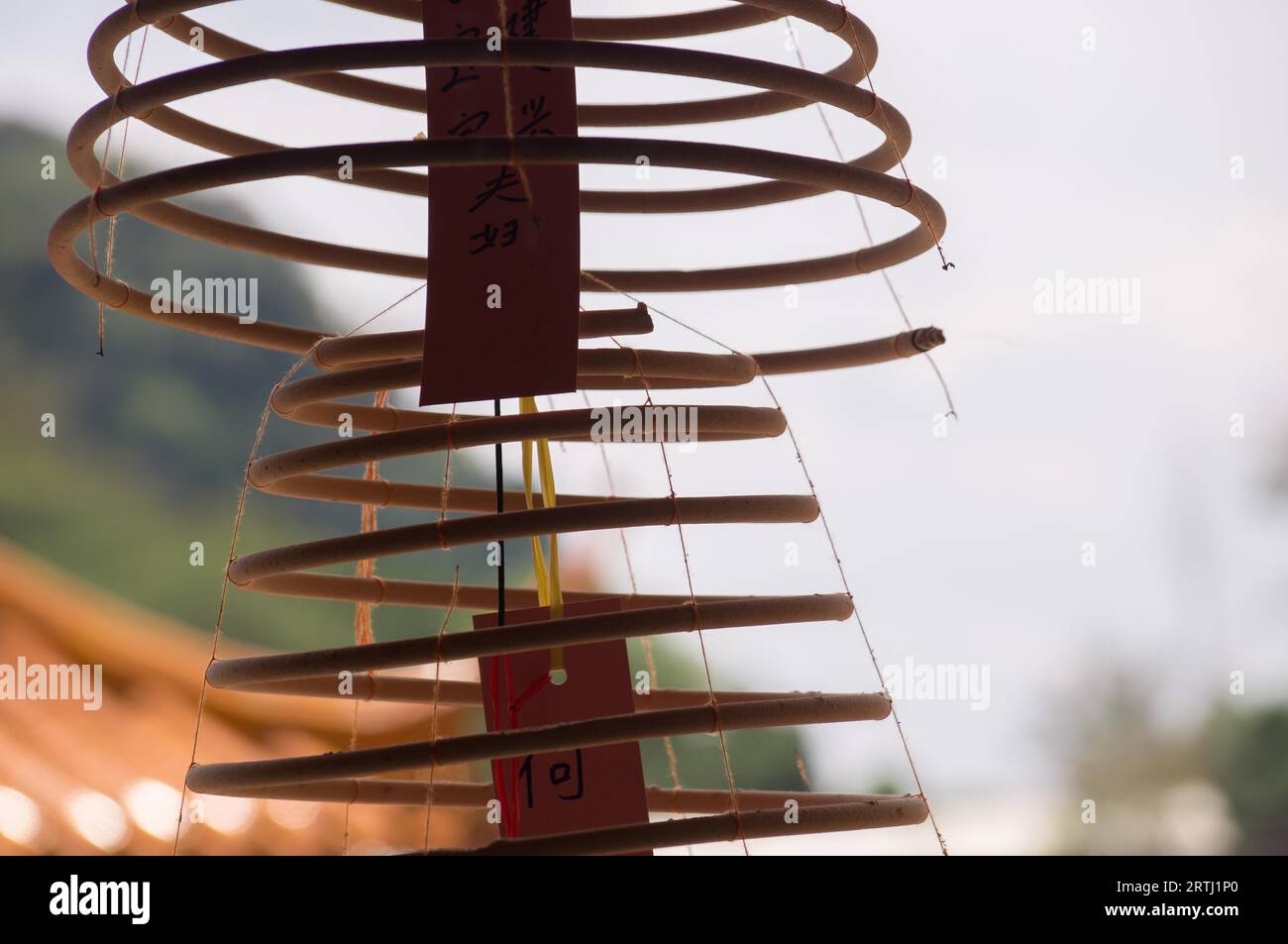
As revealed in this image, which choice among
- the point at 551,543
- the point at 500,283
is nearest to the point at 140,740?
the point at 551,543

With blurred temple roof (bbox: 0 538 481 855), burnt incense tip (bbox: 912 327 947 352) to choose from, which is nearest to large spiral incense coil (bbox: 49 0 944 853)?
burnt incense tip (bbox: 912 327 947 352)

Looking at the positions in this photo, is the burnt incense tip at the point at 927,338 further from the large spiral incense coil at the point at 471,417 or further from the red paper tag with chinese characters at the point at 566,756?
the red paper tag with chinese characters at the point at 566,756

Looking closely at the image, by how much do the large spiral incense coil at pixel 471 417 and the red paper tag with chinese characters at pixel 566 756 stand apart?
0.17 feet

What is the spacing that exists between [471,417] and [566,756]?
10.7 inches

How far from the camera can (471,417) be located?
3.22ft

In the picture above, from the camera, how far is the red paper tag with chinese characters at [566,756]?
0.93 m

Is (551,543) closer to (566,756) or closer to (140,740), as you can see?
(566,756)

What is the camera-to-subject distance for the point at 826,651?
16.4ft

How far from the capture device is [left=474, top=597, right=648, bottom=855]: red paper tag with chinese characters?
93 centimetres

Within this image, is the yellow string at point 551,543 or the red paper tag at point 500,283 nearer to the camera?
the red paper tag at point 500,283

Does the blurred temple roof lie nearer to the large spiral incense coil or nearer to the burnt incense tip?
the large spiral incense coil

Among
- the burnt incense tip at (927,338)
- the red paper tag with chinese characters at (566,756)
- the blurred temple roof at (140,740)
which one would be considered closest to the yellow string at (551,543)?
the red paper tag with chinese characters at (566,756)

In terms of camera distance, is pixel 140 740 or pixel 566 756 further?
pixel 140 740
